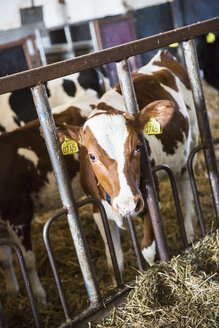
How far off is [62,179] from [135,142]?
47 centimetres

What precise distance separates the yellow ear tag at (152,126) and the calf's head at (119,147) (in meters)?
0.02

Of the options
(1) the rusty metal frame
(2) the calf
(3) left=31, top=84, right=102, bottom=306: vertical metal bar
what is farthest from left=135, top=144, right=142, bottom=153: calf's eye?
(1) the rusty metal frame

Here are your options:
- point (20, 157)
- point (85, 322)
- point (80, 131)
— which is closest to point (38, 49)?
point (20, 157)

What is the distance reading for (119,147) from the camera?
2324 millimetres

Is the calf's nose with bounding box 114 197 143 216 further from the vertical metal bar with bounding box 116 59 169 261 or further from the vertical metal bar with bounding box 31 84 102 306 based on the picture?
the vertical metal bar with bounding box 116 59 169 261

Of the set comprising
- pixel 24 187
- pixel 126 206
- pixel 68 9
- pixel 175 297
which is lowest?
pixel 175 297

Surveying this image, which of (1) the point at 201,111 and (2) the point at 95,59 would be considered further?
(1) the point at 201,111

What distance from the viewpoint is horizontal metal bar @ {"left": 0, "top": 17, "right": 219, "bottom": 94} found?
6.88ft

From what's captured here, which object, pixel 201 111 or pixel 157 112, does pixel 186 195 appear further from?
pixel 157 112

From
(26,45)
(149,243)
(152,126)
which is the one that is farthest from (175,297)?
(26,45)

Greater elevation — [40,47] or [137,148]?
[40,47]

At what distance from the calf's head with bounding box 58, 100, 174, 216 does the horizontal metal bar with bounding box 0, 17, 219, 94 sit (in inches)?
13.0

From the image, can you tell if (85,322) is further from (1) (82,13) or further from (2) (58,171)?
(1) (82,13)

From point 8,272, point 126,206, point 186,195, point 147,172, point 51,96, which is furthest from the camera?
point 51,96
